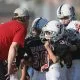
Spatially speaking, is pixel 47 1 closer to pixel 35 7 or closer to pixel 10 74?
pixel 35 7

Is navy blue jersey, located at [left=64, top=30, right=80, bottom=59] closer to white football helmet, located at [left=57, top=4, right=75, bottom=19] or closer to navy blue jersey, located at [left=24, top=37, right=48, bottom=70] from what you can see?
navy blue jersey, located at [left=24, top=37, right=48, bottom=70]

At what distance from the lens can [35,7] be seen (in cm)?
2003

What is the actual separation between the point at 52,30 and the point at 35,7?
424 inches

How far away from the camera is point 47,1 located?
818 inches

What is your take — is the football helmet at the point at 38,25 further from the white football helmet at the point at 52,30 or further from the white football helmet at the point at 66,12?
the white football helmet at the point at 52,30

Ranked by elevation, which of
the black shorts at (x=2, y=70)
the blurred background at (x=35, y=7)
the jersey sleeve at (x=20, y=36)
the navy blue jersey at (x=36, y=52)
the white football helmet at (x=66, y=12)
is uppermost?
the white football helmet at (x=66, y=12)

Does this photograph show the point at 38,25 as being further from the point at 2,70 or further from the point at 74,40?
the point at 2,70

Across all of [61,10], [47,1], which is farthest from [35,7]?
[61,10]

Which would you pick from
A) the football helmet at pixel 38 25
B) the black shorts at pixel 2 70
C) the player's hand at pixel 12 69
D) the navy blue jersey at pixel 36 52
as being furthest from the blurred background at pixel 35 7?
the player's hand at pixel 12 69

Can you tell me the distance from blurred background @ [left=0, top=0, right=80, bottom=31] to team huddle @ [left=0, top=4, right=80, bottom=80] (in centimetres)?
745

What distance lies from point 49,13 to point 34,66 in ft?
28.5

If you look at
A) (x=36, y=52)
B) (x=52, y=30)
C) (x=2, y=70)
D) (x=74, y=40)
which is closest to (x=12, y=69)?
(x=2, y=70)

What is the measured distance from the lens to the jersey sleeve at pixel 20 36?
930 centimetres

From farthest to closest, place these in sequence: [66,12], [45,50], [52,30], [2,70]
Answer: [66,12] < [2,70] < [45,50] < [52,30]
